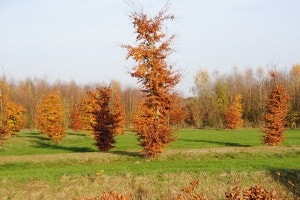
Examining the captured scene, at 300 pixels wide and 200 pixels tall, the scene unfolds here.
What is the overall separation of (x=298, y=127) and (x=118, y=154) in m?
50.7

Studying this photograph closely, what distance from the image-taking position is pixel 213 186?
669 inches

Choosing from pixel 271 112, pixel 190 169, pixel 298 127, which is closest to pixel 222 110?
pixel 298 127

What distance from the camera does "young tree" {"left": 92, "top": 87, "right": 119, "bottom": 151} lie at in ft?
103

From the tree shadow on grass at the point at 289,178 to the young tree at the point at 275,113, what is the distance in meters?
13.2

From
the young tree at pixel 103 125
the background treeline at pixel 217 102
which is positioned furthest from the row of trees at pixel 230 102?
the young tree at pixel 103 125

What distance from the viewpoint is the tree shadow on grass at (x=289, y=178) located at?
54.6ft

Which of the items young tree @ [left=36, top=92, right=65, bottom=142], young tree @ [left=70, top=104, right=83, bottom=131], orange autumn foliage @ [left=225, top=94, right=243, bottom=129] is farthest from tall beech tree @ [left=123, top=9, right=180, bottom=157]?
orange autumn foliage @ [left=225, top=94, right=243, bottom=129]

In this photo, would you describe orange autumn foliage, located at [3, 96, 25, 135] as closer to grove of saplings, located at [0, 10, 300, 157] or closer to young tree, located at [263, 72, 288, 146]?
grove of saplings, located at [0, 10, 300, 157]

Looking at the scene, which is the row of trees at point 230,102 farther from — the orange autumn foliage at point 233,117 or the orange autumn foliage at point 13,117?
the orange autumn foliage at point 13,117

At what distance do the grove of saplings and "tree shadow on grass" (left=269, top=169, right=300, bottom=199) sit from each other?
866 cm

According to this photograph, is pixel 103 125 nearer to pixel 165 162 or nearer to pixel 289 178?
pixel 165 162

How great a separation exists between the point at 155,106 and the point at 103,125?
6.76 metres

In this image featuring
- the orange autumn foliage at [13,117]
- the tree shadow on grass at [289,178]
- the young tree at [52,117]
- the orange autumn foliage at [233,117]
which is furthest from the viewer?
the orange autumn foliage at [233,117]

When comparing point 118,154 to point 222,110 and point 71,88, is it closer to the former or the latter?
point 222,110
